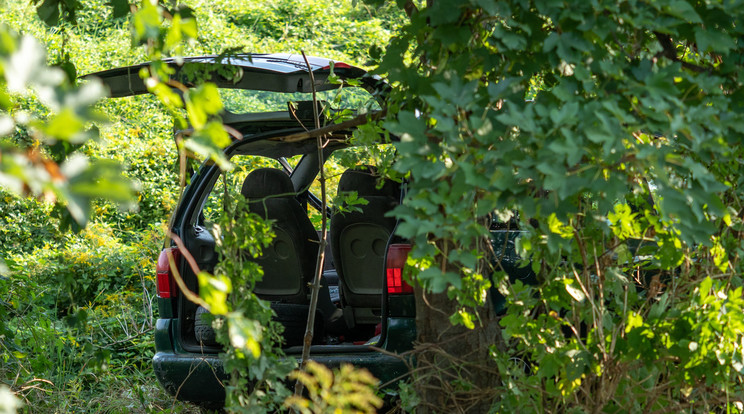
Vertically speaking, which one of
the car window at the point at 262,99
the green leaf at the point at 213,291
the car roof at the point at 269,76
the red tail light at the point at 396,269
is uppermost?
the green leaf at the point at 213,291

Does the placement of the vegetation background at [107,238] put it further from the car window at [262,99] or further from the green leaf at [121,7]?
the car window at [262,99]

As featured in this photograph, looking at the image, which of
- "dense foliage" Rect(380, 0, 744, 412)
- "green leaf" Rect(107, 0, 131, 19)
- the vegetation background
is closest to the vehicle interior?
the vegetation background

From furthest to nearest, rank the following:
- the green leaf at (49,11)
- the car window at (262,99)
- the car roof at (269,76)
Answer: the car window at (262,99) → the car roof at (269,76) → the green leaf at (49,11)

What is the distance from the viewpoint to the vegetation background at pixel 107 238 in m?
4.77

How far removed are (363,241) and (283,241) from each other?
450mm

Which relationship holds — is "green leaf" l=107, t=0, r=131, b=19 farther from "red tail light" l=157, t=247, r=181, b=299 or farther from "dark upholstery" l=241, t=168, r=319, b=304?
"red tail light" l=157, t=247, r=181, b=299

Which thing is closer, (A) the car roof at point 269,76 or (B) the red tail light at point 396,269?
(A) the car roof at point 269,76

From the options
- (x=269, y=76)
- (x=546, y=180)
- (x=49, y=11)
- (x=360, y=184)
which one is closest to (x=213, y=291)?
(x=546, y=180)

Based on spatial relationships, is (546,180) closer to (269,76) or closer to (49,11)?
(49,11)

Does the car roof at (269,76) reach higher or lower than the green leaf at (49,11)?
lower

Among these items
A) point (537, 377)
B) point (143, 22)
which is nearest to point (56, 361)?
point (537, 377)

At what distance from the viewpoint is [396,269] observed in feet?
12.4

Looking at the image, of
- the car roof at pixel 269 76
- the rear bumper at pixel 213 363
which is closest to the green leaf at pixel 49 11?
the car roof at pixel 269 76

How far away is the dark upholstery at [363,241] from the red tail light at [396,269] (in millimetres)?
528
